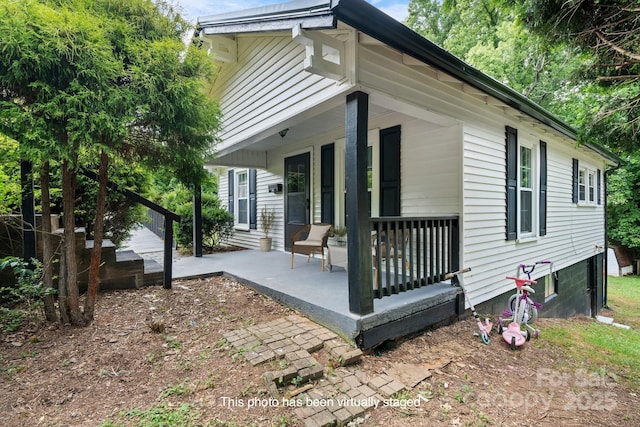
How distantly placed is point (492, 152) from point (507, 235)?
56.6 inches

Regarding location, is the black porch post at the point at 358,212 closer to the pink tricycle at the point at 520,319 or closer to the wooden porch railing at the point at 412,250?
the wooden porch railing at the point at 412,250

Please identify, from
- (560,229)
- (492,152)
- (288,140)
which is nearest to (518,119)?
(492,152)

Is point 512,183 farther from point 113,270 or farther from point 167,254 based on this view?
point 113,270

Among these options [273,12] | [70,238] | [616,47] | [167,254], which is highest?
[273,12]

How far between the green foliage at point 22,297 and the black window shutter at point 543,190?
25.2 feet

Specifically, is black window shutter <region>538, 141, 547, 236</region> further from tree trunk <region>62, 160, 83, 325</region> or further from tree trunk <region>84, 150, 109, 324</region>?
tree trunk <region>62, 160, 83, 325</region>

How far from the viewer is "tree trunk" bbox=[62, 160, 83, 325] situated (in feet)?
9.32

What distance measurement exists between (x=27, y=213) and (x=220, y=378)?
9.37 ft

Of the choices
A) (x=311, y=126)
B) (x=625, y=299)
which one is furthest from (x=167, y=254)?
(x=625, y=299)

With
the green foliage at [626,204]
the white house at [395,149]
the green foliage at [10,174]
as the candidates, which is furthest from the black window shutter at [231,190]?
the green foliage at [626,204]

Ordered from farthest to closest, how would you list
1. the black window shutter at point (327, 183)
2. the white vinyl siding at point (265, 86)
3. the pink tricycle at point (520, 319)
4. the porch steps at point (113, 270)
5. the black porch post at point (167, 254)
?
the black window shutter at point (327, 183)
the black porch post at point (167, 254)
the porch steps at point (113, 270)
the white vinyl siding at point (265, 86)
the pink tricycle at point (520, 319)

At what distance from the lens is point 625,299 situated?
11.4 m

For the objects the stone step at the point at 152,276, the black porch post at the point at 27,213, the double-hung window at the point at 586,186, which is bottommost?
the stone step at the point at 152,276

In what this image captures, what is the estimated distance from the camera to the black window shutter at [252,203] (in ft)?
27.3
